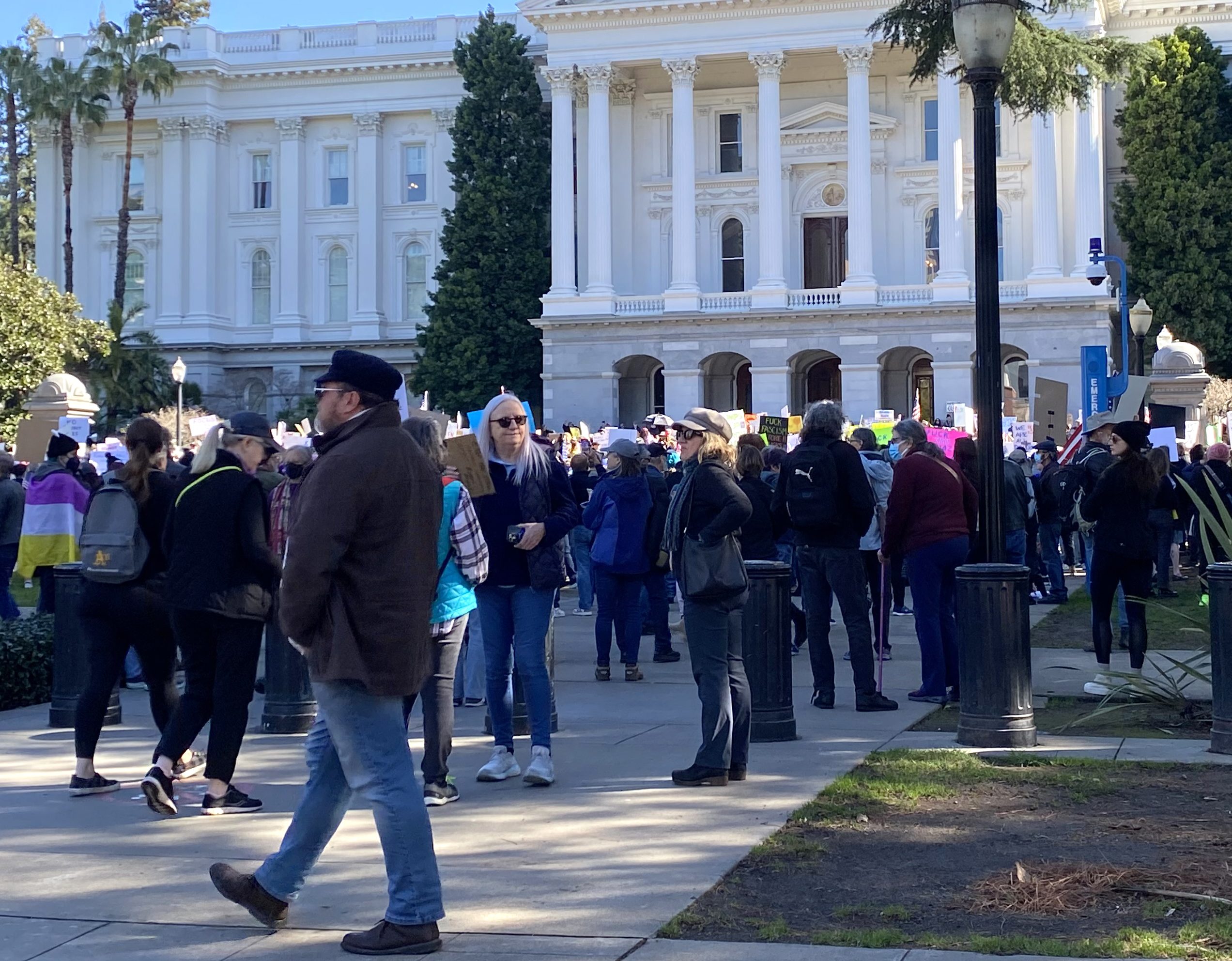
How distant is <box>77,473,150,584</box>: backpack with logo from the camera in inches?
302

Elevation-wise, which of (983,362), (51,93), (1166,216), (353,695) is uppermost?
(51,93)

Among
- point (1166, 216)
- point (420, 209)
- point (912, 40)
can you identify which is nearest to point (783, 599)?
point (912, 40)

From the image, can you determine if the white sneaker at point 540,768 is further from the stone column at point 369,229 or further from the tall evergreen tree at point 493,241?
the stone column at point 369,229

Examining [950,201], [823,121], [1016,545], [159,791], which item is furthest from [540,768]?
[823,121]

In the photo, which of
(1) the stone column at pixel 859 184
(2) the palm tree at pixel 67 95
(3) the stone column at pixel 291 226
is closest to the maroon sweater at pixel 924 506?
(1) the stone column at pixel 859 184

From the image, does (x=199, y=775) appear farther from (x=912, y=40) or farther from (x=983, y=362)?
Result: (x=912, y=40)

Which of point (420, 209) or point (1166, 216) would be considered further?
point (420, 209)

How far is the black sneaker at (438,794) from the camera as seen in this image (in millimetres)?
7461

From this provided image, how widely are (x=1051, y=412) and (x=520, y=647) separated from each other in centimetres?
1920

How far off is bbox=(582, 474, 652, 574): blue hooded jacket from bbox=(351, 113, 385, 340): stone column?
46617 millimetres

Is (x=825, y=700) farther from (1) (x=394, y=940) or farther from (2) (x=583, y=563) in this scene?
(2) (x=583, y=563)

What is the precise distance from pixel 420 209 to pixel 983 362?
5121cm

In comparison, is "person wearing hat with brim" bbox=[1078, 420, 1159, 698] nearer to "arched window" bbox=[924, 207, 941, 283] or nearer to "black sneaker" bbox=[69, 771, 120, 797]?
"black sneaker" bbox=[69, 771, 120, 797]

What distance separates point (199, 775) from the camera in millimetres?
8430
